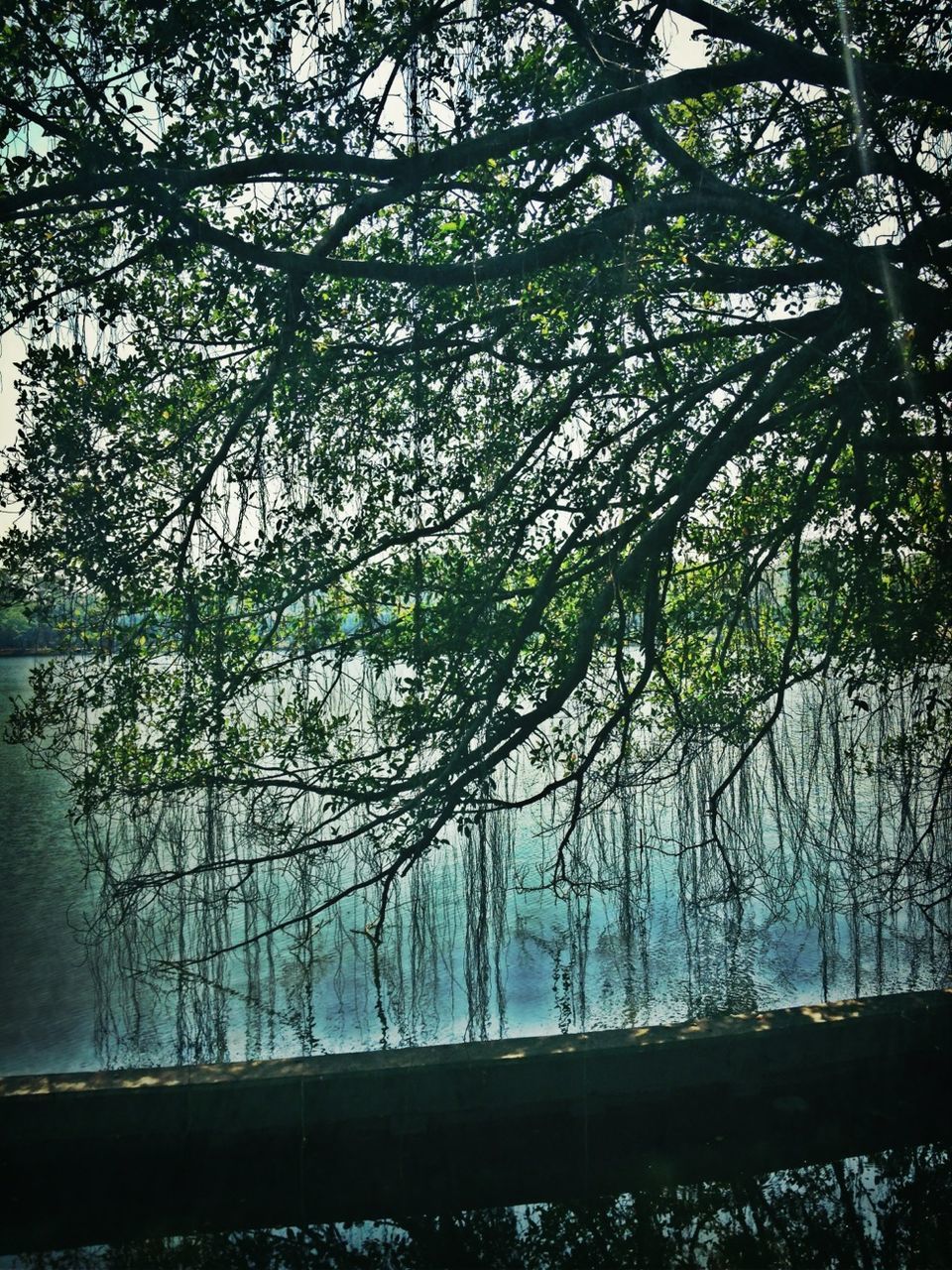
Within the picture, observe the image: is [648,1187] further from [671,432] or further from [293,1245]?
[671,432]

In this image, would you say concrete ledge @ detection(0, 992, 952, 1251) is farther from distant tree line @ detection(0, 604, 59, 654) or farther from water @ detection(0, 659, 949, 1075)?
distant tree line @ detection(0, 604, 59, 654)

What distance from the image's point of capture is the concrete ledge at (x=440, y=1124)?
144 inches

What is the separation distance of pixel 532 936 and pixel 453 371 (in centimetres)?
343

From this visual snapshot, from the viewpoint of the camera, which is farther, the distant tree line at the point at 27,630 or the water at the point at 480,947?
the water at the point at 480,947

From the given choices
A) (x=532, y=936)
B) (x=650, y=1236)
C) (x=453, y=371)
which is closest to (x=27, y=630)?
(x=453, y=371)

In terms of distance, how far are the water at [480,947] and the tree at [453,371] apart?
0.73 metres

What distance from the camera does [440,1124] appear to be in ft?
12.7

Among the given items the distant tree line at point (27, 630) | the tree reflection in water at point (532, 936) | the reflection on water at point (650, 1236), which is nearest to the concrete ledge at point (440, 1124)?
the reflection on water at point (650, 1236)

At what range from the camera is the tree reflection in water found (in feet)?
17.5

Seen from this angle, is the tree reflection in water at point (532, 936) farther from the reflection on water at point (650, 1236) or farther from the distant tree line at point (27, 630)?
the reflection on water at point (650, 1236)

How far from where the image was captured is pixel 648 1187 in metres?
3.70

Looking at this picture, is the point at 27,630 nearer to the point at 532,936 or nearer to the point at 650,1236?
the point at 532,936

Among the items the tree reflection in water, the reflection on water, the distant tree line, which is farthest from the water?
the reflection on water

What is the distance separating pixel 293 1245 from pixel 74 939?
160 inches
